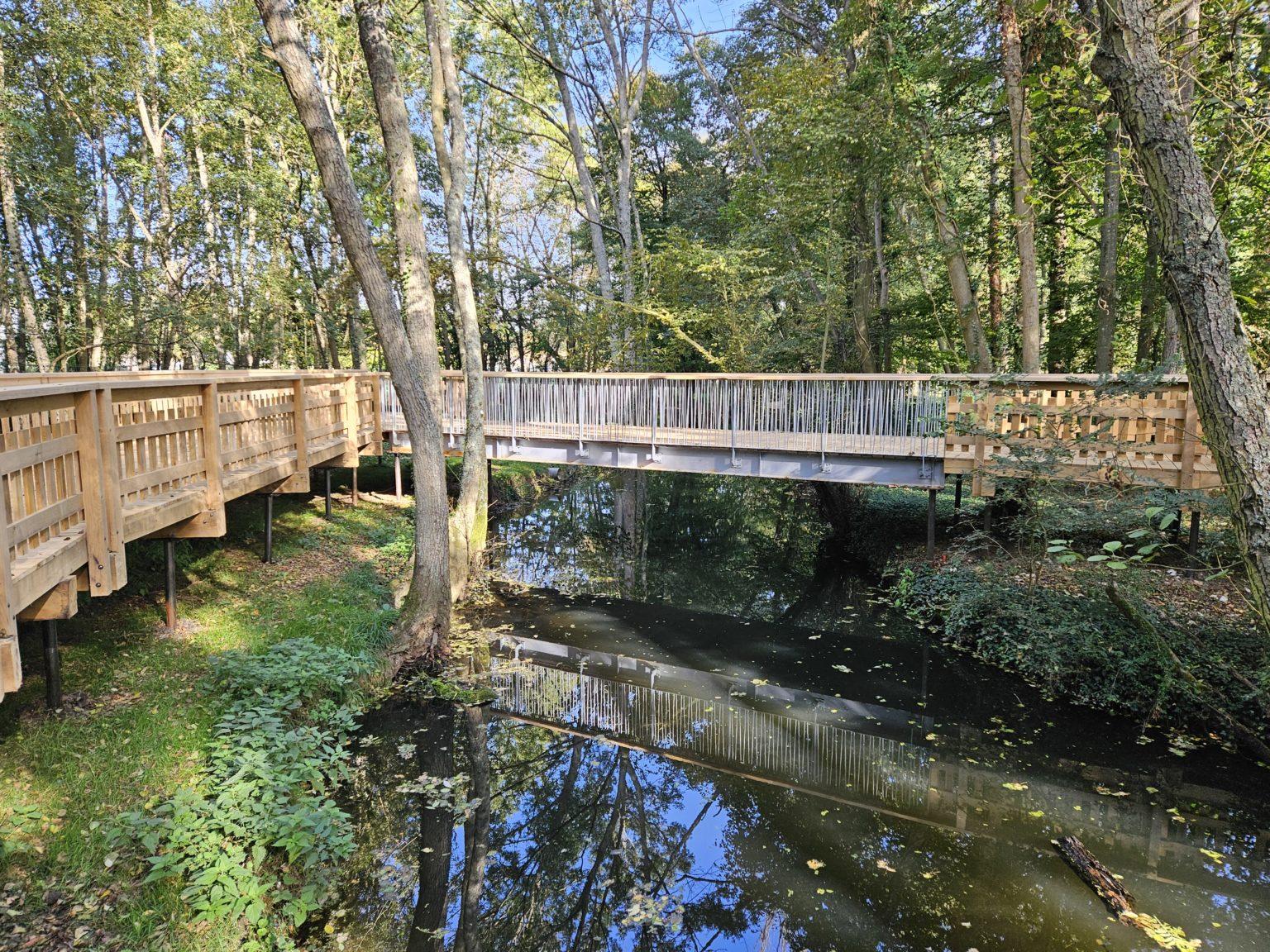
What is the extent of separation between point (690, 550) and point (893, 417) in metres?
5.16

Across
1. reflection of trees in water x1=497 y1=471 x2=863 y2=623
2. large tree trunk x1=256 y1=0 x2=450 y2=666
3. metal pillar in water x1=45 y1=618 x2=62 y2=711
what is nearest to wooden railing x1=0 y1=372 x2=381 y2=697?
metal pillar in water x1=45 y1=618 x2=62 y2=711

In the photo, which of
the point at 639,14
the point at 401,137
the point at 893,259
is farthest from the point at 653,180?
the point at 401,137

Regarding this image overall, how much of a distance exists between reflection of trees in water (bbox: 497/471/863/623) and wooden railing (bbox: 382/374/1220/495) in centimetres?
219

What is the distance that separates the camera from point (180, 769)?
14.3 feet

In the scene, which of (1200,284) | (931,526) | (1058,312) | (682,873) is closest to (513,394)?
(931,526)

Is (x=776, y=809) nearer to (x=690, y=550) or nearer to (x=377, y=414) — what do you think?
(x=690, y=550)

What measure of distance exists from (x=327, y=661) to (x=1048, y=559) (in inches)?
315

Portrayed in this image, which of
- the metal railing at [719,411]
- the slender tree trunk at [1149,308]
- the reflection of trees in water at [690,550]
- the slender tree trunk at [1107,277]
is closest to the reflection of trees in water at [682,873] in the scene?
the reflection of trees in water at [690,550]

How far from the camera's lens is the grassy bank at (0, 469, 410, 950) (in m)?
3.39

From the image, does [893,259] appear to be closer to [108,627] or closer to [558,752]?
[558,752]

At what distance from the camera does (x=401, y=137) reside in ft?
24.0

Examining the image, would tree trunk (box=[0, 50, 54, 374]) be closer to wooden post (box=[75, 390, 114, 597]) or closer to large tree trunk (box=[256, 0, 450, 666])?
large tree trunk (box=[256, 0, 450, 666])

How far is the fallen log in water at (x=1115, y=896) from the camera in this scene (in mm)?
3830

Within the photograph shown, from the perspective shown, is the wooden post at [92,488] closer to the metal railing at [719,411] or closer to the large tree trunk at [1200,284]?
the large tree trunk at [1200,284]
